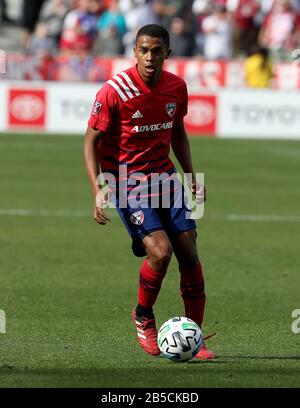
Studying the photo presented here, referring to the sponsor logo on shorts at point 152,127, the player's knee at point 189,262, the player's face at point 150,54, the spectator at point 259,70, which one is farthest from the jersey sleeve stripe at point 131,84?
the spectator at point 259,70

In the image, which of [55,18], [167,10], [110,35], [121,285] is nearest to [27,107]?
[110,35]

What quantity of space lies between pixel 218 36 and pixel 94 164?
853 inches

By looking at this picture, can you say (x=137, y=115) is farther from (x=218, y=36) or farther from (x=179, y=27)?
(x=218, y=36)

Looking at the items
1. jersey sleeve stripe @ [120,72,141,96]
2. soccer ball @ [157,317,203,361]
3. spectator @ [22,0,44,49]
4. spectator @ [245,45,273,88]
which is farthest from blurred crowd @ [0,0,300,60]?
soccer ball @ [157,317,203,361]

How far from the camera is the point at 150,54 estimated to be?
8.10 metres

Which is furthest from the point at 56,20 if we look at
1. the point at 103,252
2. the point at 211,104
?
the point at 103,252

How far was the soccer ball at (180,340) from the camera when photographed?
26.1 feet

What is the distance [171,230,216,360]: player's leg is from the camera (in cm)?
829

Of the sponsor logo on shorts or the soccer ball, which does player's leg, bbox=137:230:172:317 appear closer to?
the soccer ball

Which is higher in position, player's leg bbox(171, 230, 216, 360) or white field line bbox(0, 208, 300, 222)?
player's leg bbox(171, 230, 216, 360)

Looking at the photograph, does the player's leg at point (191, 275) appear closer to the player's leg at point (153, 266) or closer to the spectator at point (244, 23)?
the player's leg at point (153, 266)

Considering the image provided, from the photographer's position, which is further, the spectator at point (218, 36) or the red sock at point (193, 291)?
the spectator at point (218, 36)

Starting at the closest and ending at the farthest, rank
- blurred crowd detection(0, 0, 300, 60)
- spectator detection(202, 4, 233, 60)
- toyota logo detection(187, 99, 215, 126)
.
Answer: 1. toyota logo detection(187, 99, 215, 126)
2. blurred crowd detection(0, 0, 300, 60)
3. spectator detection(202, 4, 233, 60)

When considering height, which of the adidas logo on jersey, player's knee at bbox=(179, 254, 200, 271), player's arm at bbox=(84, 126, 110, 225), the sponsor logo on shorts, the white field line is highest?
the adidas logo on jersey
